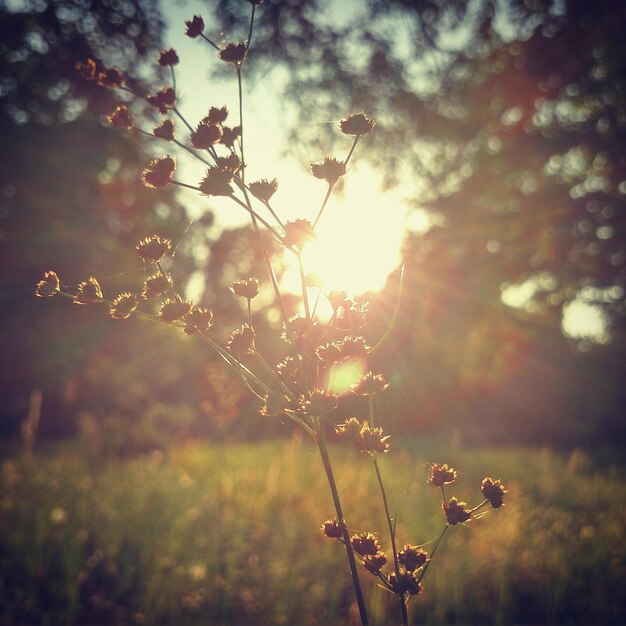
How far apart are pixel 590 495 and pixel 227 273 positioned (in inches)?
188

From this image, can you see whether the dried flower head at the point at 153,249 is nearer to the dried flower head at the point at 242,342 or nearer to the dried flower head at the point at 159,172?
the dried flower head at the point at 159,172

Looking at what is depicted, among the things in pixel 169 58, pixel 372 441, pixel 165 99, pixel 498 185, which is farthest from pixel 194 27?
pixel 498 185

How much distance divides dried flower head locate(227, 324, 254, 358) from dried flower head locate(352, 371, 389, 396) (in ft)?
0.99

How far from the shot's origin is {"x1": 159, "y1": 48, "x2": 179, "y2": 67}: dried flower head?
1.45 meters

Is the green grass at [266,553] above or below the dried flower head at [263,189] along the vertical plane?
below

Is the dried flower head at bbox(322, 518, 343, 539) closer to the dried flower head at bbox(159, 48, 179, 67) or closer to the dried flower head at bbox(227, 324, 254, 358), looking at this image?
the dried flower head at bbox(227, 324, 254, 358)

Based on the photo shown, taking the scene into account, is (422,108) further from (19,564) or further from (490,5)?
(19,564)

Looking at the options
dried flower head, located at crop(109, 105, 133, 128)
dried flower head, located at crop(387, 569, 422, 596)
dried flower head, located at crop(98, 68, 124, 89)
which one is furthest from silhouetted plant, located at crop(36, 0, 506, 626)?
dried flower head, located at crop(98, 68, 124, 89)

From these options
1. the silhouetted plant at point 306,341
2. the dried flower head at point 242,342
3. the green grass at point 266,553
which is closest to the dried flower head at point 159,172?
the silhouetted plant at point 306,341

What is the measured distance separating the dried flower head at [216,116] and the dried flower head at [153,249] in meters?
0.33

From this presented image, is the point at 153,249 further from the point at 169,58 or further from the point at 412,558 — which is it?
the point at 412,558

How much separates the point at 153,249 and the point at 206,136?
314 mm

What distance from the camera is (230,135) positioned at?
1.30 m

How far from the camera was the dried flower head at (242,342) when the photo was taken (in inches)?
48.4
